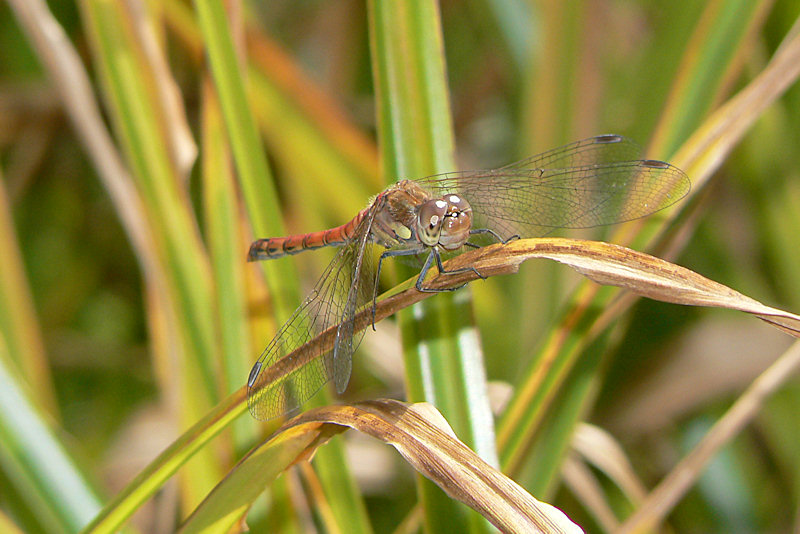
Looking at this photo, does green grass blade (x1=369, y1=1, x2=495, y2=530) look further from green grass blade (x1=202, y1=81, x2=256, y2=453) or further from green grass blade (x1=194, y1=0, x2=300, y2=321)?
green grass blade (x1=202, y1=81, x2=256, y2=453)

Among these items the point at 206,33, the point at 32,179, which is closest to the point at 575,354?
the point at 206,33

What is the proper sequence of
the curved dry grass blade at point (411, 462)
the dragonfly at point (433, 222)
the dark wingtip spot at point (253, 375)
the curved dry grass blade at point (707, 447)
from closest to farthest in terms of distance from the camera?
1. the curved dry grass blade at point (411, 462)
2. the dark wingtip spot at point (253, 375)
3. the dragonfly at point (433, 222)
4. the curved dry grass blade at point (707, 447)

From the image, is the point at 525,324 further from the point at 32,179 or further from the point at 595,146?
the point at 32,179

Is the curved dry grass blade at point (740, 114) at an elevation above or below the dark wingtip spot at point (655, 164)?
above

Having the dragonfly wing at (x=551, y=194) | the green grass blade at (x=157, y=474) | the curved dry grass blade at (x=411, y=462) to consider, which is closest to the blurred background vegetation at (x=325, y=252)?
the dragonfly wing at (x=551, y=194)

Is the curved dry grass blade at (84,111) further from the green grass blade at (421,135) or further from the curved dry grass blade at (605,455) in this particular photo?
the curved dry grass blade at (605,455)
